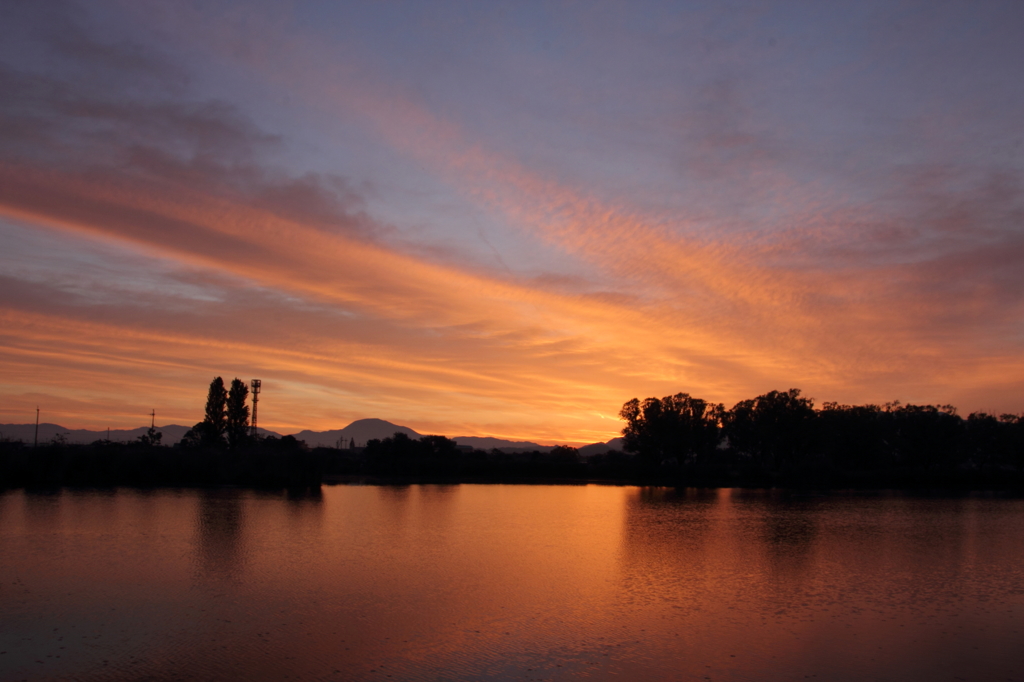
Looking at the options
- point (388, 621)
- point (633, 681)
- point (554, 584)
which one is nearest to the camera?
point (633, 681)

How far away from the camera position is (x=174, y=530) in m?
30.4

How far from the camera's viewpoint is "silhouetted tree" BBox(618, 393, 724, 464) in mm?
94562

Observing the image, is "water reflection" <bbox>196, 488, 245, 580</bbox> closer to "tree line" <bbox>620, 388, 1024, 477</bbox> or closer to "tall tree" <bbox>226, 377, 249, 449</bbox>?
"tall tree" <bbox>226, 377, 249, 449</bbox>

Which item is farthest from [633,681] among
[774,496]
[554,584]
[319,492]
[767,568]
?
[774,496]

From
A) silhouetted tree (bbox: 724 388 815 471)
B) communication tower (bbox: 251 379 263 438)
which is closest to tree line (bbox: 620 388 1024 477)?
silhouetted tree (bbox: 724 388 815 471)

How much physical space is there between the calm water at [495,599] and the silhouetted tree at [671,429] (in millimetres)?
56940

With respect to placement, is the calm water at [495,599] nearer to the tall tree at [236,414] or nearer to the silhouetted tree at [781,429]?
the tall tree at [236,414]

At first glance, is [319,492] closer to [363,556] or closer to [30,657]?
[363,556]

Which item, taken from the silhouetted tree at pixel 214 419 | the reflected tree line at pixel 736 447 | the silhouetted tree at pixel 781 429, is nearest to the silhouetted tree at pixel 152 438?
the reflected tree line at pixel 736 447

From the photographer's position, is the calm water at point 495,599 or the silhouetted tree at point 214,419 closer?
the calm water at point 495,599

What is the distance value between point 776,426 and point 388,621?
287ft

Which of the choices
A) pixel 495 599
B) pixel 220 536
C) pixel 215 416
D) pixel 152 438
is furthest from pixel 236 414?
pixel 495 599

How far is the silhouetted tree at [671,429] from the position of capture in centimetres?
9456

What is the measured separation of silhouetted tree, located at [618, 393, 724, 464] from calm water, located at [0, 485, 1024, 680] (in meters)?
56.9
